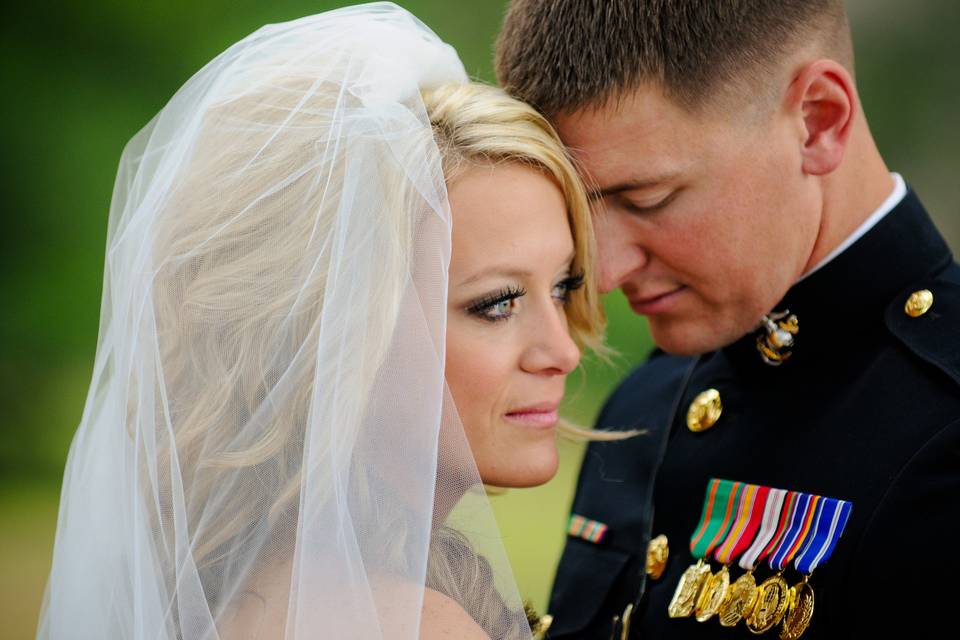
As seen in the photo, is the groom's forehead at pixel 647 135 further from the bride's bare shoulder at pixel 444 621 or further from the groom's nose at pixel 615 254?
the bride's bare shoulder at pixel 444 621

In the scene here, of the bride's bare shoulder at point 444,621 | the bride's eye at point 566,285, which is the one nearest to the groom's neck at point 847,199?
the bride's eye at point 566,285

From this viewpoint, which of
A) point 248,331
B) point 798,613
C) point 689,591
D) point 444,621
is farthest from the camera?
point 689,591

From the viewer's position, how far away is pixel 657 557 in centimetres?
235

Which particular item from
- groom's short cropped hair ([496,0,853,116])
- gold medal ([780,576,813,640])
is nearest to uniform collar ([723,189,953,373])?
groom's short cropped hair ([496,0,853,116])

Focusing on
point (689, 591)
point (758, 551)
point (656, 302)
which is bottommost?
point (689, 591)

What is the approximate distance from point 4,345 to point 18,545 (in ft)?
4.27

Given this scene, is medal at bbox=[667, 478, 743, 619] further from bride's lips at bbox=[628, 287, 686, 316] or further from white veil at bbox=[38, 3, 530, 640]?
white veil at bbox=[38, 3, 530, 640]

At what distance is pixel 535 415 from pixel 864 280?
28.0 inches

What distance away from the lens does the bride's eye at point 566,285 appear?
2266mm

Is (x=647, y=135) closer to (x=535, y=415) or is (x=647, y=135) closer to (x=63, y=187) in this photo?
(x=535, y=415)

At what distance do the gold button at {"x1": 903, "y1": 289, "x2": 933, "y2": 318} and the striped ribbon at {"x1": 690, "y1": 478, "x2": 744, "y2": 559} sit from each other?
47 cm

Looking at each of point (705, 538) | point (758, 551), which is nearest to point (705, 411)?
point (705, 538)

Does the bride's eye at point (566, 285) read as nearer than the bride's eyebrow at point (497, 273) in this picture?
No

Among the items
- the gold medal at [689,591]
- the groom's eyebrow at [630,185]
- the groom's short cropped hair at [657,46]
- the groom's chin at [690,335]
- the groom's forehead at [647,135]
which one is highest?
the groom's short cropped hair at [657,46]
